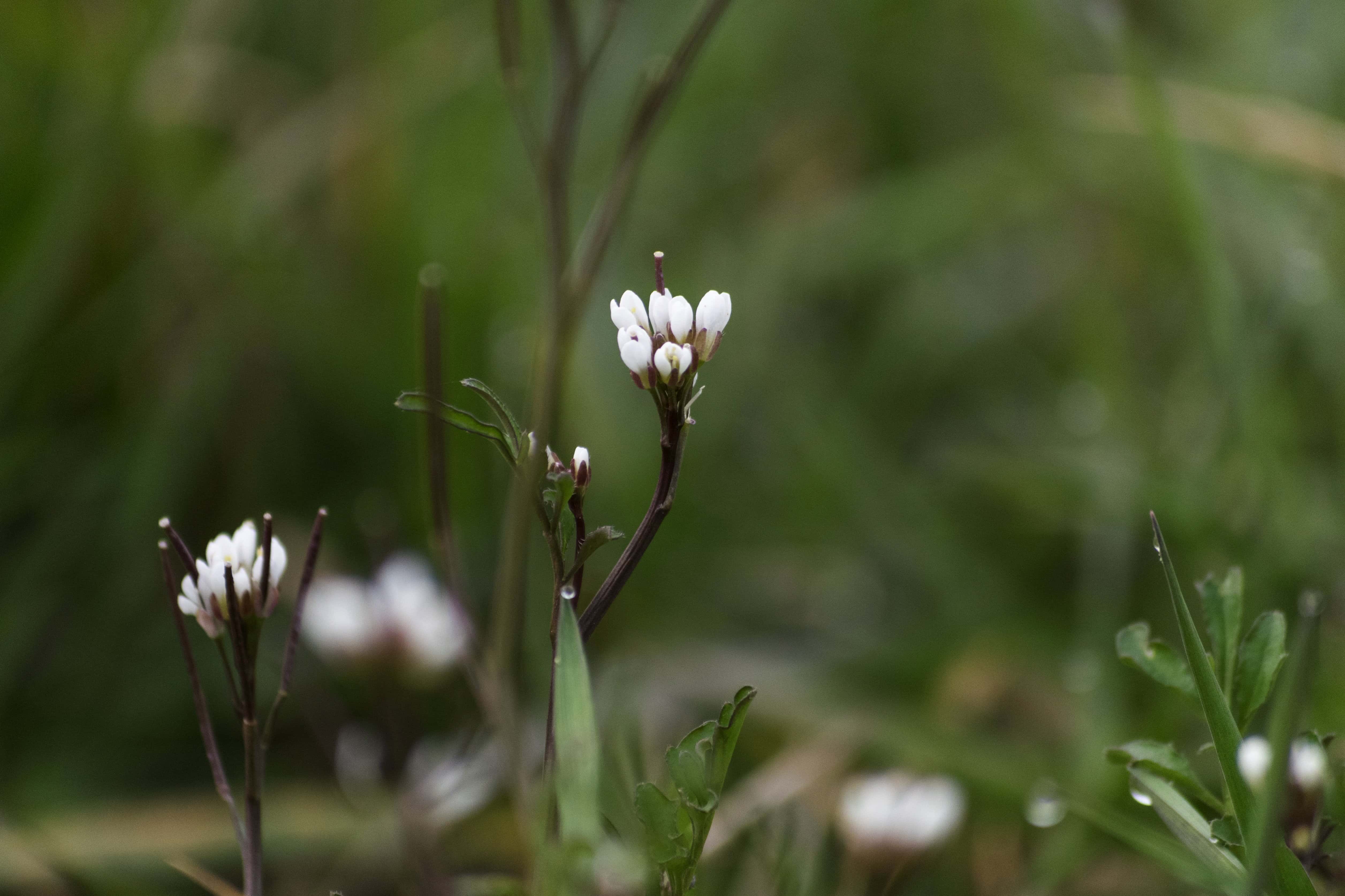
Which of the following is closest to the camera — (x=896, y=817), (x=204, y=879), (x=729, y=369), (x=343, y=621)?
(x=204, y=879)

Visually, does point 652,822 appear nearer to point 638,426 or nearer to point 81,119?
point 638,426

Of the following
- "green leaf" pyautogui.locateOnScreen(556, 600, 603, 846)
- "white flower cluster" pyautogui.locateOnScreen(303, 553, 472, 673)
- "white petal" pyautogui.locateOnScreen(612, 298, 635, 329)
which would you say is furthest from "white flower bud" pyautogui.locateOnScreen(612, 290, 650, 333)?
"white flower cluster" pyautogui.locateOnScreen(303, 553, 472, 673)

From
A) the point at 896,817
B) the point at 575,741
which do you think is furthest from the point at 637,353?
the point at 896,817

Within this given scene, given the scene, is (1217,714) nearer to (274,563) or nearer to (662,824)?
(662,824)

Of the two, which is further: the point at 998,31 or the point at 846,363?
the point at 998,31

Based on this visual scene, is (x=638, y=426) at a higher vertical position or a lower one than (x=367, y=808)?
higher

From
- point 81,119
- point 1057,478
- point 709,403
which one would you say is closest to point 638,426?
point 709,403

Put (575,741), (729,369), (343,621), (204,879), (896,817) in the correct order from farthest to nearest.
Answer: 1. (729,369)
2. (343,621)
3. (896,817)
4. (204,879)
5. (575,741)
